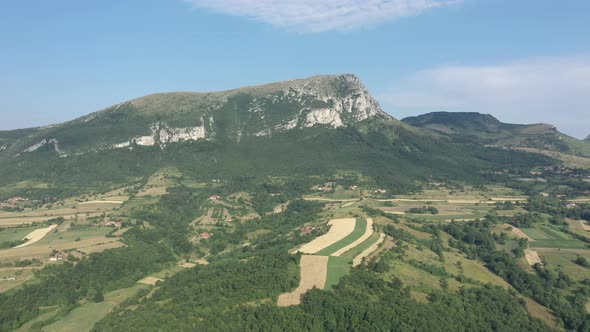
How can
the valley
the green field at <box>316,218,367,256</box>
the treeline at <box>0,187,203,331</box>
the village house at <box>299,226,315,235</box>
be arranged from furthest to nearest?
the village house at <box>299,226,315,235</box>
the green field at <box>316,218,367,256</box>
the treeline at <box>0,187,203,331</box>
the valley

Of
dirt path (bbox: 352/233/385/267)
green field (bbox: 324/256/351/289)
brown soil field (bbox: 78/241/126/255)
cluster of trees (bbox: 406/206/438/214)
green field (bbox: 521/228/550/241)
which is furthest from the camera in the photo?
cluster of trees (bbox: 406/206/438/214)

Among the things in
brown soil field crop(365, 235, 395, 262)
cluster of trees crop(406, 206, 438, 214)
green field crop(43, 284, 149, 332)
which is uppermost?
brown soil field crop(365, 235, 395, 262)

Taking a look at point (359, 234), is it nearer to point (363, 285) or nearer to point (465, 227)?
point (363, 285)

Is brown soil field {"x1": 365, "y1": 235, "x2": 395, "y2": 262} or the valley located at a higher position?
brown soil field {"x1": 365, "y1": 235, "x2": 395, "y2": 262}

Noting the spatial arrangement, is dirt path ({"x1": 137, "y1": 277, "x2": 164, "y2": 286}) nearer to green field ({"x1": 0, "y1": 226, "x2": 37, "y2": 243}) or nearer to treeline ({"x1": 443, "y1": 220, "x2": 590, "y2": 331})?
green field ({"x1": 0, "y1": 226, "x2": 37, "y2": 243})

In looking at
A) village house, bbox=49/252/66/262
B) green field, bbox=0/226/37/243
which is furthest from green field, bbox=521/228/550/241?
green field, bbox=0/226/37/243

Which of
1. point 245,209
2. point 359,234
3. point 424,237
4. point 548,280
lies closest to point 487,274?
point 548,280
